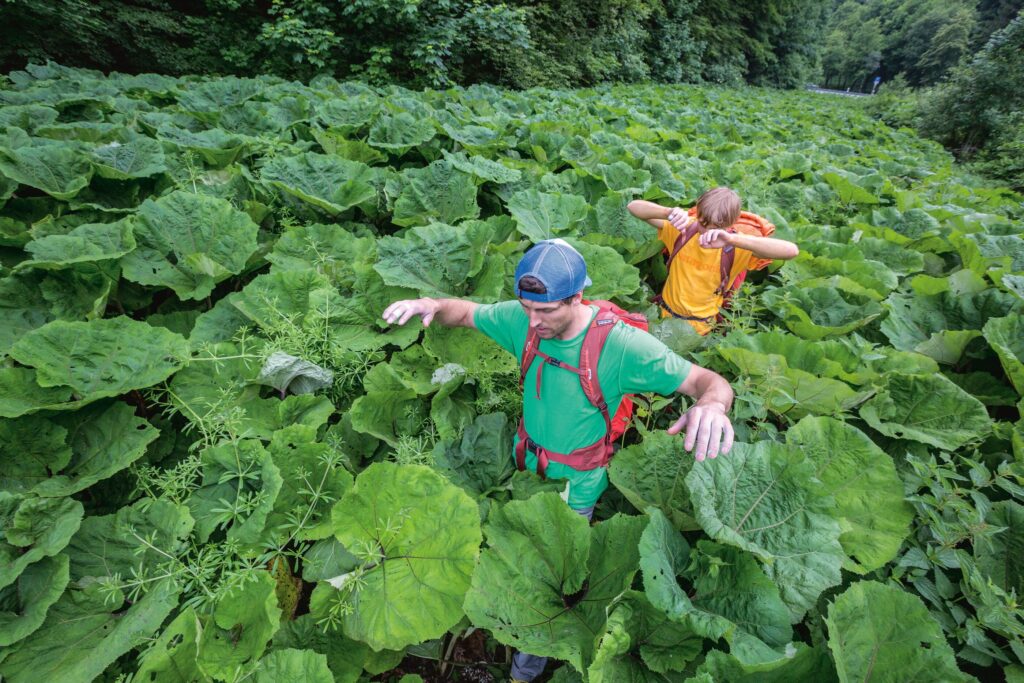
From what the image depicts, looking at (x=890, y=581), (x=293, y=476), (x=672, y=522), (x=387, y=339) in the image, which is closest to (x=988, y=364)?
(x=890, y=581)

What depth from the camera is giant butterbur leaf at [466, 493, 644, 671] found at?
1658 millimetres

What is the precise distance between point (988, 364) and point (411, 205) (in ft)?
13.1

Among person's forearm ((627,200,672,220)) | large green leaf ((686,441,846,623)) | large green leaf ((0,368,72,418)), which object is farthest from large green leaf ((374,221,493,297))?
large green leaf ((686,441,846,623))

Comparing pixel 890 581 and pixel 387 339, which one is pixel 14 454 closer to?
pixel 387 339

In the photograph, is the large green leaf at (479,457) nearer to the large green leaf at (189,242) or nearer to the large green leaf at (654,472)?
the large green leaf at (654,472)

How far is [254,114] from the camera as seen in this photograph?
206 inches

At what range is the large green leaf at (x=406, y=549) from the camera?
1.64 metres

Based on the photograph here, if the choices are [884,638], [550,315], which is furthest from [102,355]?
[884,638]

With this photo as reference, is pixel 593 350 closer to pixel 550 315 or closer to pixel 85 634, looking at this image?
pixel 550 315

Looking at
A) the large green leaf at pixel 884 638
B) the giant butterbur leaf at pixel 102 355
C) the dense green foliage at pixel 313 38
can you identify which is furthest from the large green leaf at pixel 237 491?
the dense green foliage at pixel 313 38

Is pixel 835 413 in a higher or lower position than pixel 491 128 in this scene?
lower

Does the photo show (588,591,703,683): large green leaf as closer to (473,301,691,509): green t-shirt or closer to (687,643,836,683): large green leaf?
(687,643,836,683): large green leaf

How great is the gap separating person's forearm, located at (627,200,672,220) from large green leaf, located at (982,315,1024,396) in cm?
199

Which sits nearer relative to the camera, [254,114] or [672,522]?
[672,522]
